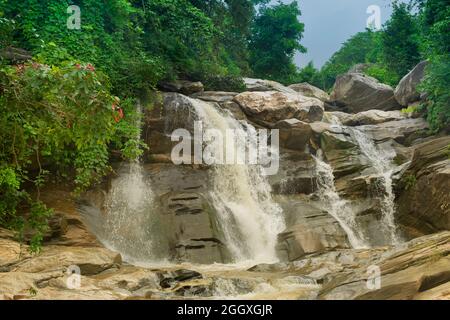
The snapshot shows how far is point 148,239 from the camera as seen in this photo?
43.4 ft

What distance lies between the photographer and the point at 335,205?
16.2 m

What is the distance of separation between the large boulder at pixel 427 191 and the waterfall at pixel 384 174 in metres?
0.33

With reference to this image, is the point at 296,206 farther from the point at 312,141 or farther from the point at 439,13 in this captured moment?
the point at 439,13

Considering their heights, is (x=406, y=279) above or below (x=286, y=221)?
below

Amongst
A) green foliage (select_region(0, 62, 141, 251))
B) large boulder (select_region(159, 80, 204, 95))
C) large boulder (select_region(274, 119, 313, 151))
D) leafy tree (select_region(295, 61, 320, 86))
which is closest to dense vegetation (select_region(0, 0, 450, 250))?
green foliage (select_region(0, 62, 141, 251))

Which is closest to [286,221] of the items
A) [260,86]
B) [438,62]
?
[438,62]

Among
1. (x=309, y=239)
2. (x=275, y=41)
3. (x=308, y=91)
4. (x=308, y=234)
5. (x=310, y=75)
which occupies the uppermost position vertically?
(x=310, y=75)

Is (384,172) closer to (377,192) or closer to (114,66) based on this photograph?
(377,192)

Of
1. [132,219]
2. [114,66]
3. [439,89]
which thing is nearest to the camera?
[132,219]

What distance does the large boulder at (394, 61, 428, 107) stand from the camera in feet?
78.5

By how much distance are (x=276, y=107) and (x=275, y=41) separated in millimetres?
15377

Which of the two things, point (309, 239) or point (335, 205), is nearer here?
point (309, 239)

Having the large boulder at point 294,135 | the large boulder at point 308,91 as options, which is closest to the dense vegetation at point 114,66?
the large boulder at point 308,91
